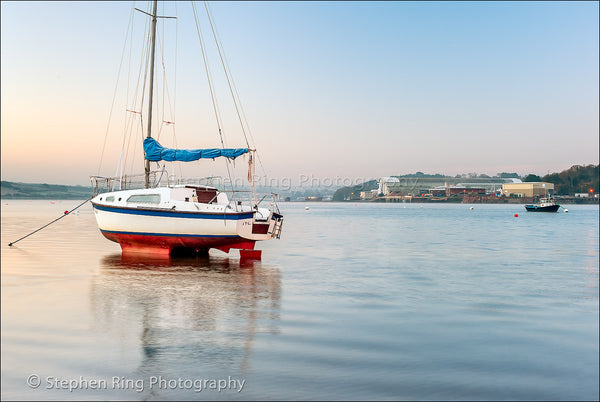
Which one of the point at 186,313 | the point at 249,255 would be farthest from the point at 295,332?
the point at 249,255

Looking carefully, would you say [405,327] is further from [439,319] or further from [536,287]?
[536,287]

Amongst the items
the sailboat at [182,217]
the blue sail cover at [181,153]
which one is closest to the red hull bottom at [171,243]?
the sailboat at [182,217]

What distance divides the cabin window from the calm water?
3149 millimetres

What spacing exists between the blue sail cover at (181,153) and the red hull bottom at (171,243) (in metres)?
4.48

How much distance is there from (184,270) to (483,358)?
575 inches

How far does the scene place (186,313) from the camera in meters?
13.5

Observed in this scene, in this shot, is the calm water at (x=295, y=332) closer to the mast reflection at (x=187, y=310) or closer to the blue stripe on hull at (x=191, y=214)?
the mast reflection at (x=187, y=310)

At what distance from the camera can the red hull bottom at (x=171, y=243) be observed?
79.6 feet

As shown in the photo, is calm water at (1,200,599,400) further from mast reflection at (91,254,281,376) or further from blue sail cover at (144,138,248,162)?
blue sail cover at (144,138,248,162)

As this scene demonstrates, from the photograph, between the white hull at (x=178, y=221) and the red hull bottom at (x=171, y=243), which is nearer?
the white hull at (x=178, y=221)

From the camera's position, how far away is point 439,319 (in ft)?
42.9

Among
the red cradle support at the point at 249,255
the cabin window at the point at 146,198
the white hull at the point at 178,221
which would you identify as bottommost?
the red cradle support at the point at 249,255

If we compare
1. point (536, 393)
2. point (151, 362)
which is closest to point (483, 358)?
point (536, 393)

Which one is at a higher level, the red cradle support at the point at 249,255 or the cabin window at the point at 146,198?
the cabin window at the point at 146,198
